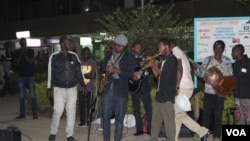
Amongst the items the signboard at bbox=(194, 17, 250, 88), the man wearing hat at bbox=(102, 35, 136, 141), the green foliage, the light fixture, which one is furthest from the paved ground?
the light fixture

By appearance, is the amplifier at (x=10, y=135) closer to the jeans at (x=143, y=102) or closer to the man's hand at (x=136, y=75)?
the man's hand at (x=136, y=75)

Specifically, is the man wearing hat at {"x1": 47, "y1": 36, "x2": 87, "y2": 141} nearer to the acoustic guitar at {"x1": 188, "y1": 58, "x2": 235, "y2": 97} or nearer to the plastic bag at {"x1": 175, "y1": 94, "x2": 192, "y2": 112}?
the plastic bag at {"x1": 175, "y1": 94, "x2": 192, "y2": 112}

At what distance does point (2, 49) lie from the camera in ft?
155

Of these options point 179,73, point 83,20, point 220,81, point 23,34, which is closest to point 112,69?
point 179,73

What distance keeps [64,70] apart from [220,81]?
107 inches

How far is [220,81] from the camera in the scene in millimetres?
7445

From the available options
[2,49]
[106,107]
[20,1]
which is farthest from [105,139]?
[2,49]

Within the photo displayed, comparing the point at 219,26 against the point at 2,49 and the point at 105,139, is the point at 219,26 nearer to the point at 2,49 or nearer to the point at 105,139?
the point at 105,139

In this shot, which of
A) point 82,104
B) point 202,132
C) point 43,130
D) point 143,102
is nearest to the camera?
point 202,132

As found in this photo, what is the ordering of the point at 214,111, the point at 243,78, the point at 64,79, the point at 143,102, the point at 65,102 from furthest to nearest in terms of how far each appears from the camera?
the point at 143,102, the point at 65,102, the point at 64,79, the point at 214,111, the point at 243,78

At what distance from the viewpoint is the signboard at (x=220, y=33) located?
992 centimetres

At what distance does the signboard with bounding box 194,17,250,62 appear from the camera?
32.6 feet

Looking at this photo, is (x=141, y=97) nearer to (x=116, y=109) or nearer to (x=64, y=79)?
(x=116, y=109)

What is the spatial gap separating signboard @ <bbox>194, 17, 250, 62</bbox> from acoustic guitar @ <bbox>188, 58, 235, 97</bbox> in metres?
2.53
